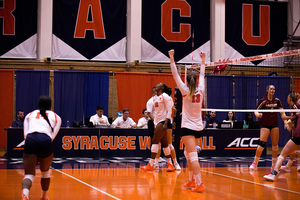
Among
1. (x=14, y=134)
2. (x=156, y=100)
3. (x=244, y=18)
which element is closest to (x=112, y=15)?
(x=244, y=18)

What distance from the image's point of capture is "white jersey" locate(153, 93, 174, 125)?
7.84m

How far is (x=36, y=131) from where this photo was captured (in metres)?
4.60

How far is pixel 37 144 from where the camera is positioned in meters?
4.55

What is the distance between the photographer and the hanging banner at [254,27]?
16.9 meters

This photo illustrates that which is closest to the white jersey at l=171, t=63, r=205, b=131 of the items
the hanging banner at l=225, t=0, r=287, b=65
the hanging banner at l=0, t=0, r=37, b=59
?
the hanging banner at l=0, t=0, r=37, b=59

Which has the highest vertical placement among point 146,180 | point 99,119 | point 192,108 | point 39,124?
point 192,108

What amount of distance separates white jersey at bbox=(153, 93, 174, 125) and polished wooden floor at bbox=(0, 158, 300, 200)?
1.24m

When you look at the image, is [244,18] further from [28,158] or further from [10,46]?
[28,158]

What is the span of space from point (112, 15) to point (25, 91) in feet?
16.2

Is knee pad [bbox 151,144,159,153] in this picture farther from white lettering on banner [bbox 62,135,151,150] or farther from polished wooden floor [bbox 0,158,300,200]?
white lettering on banner [bbox 62,135,151,150]

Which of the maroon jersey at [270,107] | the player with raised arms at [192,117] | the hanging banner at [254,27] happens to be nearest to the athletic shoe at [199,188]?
the player with raised arms at [192,117]

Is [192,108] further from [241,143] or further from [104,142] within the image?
[241,143]

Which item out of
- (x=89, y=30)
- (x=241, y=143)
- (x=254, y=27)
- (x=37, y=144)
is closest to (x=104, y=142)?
(x=241, y=143)

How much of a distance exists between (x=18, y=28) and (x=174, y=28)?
6747mm
